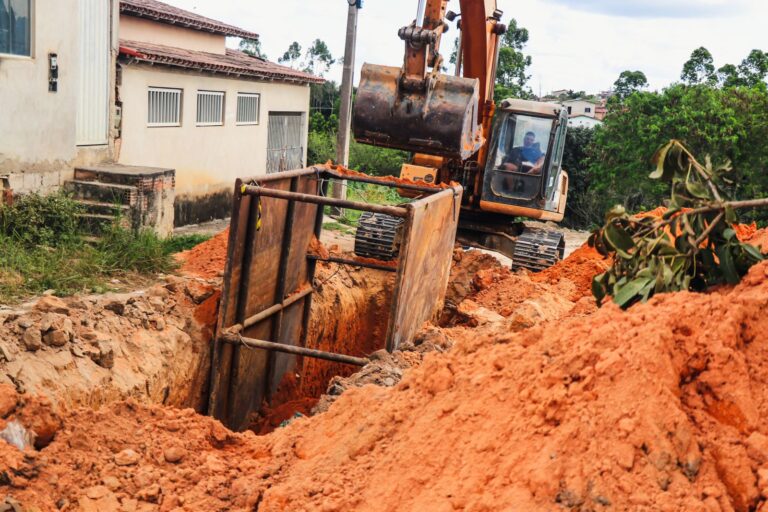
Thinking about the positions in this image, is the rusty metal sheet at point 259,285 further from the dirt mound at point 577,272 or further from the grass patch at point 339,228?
the grass patch at point 339,228

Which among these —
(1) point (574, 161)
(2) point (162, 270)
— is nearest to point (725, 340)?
(2) point (162, 270)

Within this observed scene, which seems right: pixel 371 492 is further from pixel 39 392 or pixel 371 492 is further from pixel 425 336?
pixel 425 336

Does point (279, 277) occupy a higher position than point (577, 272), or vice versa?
point (279, 277)

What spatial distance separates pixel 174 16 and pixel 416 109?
1027 centimetres

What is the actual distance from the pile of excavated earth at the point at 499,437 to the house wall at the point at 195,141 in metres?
11.0

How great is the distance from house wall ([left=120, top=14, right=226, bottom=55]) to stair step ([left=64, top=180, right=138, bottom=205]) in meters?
4.67

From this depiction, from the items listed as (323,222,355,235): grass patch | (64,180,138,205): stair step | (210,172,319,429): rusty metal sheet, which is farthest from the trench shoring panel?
(323,222,355,235): grass patch

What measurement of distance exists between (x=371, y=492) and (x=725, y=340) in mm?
1655

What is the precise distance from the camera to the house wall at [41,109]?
1165cm

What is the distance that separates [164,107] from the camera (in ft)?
53.9

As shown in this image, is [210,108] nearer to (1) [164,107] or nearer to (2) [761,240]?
(1) [164,107]

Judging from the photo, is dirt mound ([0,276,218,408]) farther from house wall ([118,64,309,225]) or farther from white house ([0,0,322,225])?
house wall ([118,64,309,225])

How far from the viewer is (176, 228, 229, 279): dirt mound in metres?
10.8

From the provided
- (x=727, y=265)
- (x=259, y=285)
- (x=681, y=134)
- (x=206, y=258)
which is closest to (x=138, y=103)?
(x=206, y=258)
